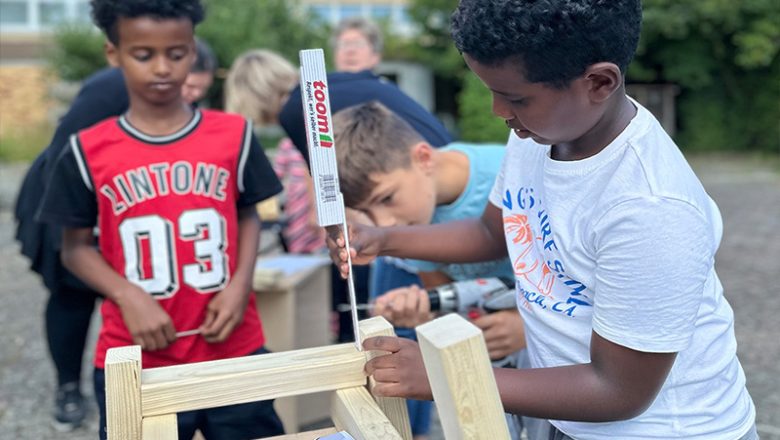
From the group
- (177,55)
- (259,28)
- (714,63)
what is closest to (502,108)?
(177,55)

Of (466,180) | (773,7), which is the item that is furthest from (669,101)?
(466,180)

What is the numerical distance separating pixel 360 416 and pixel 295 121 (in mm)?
1513

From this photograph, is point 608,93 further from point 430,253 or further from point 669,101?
point 669,101

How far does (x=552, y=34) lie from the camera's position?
1102 millimetres

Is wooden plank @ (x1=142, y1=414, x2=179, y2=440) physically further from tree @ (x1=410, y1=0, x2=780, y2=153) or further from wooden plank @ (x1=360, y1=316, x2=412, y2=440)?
tree @ (x1=410, y1=0, x2=780, y2=153)

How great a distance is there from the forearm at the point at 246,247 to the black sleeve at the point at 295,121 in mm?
318

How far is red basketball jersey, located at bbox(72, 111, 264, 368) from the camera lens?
6.97 feet

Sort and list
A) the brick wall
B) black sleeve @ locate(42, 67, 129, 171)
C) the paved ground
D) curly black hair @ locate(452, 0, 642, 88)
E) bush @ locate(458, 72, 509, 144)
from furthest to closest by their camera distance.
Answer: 1. the brick wall
2. bush @ locate(458, 72, 509, 144)
3. the paved ground
4. black sleeve @ locate(42, 67, 129, 171)
5. curly black hair @ locate(452, 0, 642, 88)

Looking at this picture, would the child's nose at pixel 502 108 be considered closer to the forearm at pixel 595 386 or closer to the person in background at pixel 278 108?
the forearm at pixel 595 386

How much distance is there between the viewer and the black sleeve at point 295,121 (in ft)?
8.45

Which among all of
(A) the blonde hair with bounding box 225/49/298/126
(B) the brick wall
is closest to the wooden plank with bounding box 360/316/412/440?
(A) the blonde hair with bounding box 225/49/298/126

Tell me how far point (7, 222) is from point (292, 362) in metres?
9.58

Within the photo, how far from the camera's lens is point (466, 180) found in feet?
7.18

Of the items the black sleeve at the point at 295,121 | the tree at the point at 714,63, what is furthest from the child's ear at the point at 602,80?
the tree at the point at 714,63
